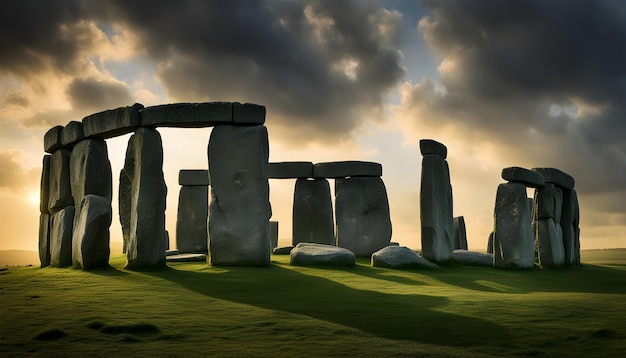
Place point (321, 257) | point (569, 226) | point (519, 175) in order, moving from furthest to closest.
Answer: point (569, 226) → point (519, 175) → point (321, 257)

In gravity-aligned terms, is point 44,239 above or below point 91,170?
below

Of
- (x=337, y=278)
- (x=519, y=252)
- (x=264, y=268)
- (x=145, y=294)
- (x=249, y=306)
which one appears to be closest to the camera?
(x=249, y=306)

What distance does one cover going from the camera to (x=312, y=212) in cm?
2442

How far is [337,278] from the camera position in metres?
13.7

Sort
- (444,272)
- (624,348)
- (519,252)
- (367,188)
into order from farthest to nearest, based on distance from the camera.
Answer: (367,188) → (519,252) → (444,272) → (624,348)

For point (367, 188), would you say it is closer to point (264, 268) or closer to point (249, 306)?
point (264, 268)

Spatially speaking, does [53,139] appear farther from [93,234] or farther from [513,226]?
[513,226]

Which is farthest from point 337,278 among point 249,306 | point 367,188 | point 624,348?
point 367,188

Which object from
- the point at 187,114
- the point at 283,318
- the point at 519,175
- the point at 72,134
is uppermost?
the point at 187,114

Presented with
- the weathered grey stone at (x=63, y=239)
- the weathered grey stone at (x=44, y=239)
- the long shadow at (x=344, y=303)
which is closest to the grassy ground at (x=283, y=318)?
the long shadow at (x=344, y=303)

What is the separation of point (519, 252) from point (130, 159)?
11081 millimetres

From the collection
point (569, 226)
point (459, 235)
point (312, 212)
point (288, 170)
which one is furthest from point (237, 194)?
point (459, 235)

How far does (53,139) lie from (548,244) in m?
15.2

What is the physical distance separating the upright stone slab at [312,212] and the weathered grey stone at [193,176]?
12.3 feet
